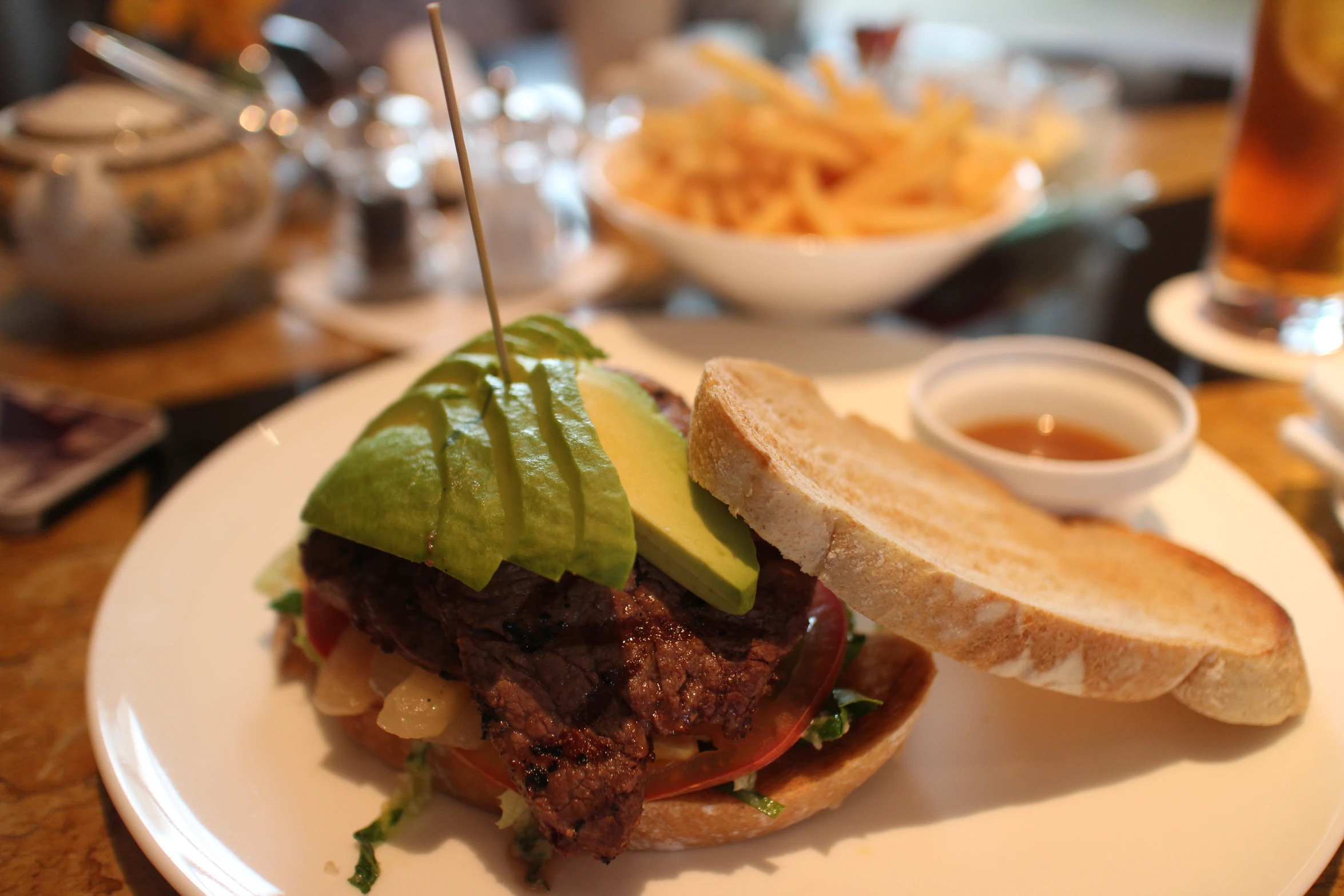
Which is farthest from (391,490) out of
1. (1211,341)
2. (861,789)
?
(1211,341)

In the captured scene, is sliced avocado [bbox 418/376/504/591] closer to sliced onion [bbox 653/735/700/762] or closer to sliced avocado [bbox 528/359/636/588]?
sliced avocado [bbox 528/359/636/588]

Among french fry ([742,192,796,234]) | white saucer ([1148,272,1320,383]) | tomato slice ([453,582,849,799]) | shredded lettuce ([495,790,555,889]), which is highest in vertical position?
french fry ([742,192,796,234])

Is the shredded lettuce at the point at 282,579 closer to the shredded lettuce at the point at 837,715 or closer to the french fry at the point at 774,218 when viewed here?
the shredded lettuce at the point at 837,715

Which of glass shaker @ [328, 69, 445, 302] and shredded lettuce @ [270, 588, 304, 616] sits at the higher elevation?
glass shaker @ [328, 69, 445, 302]

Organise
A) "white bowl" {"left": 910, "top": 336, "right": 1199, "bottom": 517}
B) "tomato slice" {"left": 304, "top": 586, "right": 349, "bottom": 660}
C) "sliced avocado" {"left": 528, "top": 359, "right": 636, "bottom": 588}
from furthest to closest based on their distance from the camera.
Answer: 1. "white bowl" {"left": 910, "top": 336, "right": 1199, "bottom": 517}
2. "tomato slice" {"left": 304, "top": 586, "right": 349, "bottom": 660}
3. "sliced avocado" {"left": 528, "top": 359, "right": 636, "bottom": 588}

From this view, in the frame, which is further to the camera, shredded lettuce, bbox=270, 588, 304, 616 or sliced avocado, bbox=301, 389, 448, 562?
shredded lettuce, bbox=270, 588, 304, 616

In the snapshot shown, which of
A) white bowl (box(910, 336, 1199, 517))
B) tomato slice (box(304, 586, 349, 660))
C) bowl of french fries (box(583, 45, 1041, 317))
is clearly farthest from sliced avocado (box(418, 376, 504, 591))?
bowl of french fries (box(583, 45, 1041, 317))

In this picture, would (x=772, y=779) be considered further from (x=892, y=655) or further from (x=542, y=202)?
(x=542, y=202)

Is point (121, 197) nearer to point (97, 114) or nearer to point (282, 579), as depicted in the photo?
point (97, 114)
